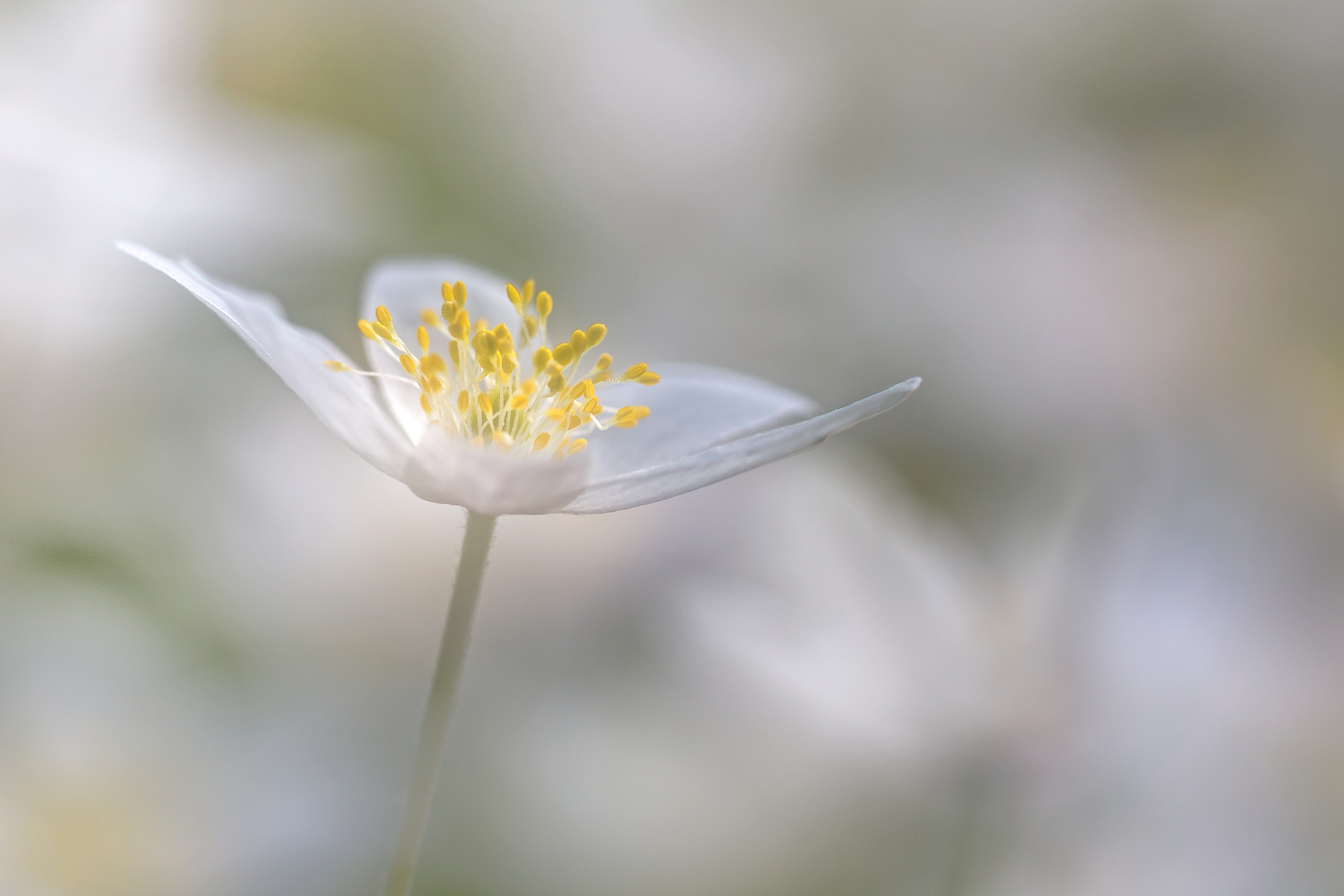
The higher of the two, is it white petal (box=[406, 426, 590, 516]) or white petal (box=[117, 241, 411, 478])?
white petal (box=[117, 241, 411, 478])

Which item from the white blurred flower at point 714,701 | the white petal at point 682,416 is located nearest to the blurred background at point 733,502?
the white blurred flower at point 714,701

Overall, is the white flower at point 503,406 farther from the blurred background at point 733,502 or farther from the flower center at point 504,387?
the blurred background at point 733,502

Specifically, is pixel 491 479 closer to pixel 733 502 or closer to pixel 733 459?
pixel 733 459

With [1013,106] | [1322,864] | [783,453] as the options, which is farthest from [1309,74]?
[783,453]

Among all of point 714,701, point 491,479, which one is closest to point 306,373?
point 491,479

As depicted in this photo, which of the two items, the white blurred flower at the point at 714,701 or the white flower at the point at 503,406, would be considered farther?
the white blurred flower at the point at 714,701

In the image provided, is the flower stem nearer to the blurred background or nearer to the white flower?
the white flower

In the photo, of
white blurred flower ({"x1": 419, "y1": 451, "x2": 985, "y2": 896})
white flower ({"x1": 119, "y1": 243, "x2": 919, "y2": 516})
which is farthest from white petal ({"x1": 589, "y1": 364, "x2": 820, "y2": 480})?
white blurred flower ({"x1": 419, "y1": 451, "x2": 985, "y2": 896})
